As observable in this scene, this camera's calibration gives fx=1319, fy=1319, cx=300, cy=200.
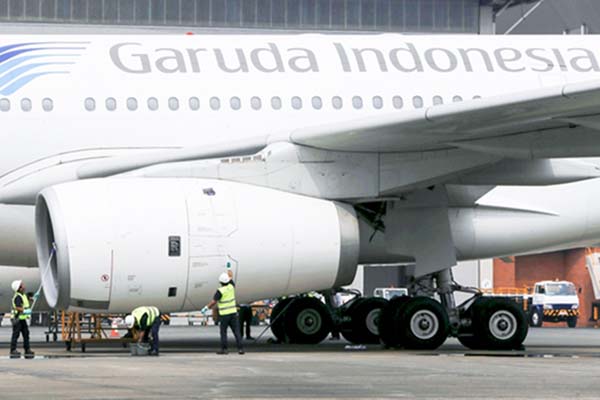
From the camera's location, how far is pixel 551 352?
1961 centimetres

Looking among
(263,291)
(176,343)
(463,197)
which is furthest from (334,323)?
(263,291)

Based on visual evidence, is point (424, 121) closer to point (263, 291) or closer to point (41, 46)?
point (263, 291)

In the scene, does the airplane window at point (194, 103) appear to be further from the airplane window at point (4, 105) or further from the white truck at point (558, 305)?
the white truck at point (558, 305)

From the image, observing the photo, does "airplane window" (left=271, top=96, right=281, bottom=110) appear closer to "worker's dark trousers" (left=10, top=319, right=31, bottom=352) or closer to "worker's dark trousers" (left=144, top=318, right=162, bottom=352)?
"worker's dark trousers" (left=144, top=318, right=162, bottom=352)

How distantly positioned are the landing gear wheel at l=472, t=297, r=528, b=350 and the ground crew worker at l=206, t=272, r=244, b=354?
3644mm

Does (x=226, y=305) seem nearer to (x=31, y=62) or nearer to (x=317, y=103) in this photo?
(x=317, y=103)

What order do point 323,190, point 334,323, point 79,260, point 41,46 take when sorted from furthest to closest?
1. point 334,323
2. point 41,46
3. point 323,190
4. point 79,260

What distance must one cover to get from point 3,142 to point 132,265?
3.55 meters

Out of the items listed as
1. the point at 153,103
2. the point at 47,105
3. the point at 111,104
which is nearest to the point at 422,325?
the point at 153,103

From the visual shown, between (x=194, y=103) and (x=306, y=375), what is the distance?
22.5 feet

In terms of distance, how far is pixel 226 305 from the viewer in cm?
1736

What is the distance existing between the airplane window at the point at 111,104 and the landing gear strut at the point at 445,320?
490cm

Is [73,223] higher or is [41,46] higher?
[41,46]

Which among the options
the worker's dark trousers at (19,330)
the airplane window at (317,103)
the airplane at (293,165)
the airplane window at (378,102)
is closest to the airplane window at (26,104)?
the airplane at (293,165)
